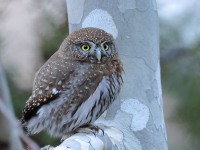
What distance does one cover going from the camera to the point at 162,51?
3.89 metres

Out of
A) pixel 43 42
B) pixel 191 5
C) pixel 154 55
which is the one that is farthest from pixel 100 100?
pixel 191 5

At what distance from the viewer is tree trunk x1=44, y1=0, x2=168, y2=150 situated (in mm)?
2383

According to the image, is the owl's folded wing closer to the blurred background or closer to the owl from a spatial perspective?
the owl

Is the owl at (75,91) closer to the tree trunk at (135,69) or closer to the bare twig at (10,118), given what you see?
the tree trunk at (135,69)

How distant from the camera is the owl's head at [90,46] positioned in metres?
2.49

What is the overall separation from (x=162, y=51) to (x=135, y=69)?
1508 mm

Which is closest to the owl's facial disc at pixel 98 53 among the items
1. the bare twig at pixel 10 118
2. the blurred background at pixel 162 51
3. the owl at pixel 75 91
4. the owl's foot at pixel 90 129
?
the owl at pixel 75 91

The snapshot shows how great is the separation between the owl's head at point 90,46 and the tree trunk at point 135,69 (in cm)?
5

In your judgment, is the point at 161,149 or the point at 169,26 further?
the point at 169,26

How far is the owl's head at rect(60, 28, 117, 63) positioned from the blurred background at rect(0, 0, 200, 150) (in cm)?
87

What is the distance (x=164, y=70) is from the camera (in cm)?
384

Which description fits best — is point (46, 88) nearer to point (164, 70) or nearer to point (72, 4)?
point (72, 4)

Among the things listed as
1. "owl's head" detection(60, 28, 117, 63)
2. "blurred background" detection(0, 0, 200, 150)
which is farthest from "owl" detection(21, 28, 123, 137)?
"blurred background" detection(0, 0, 200, 150)

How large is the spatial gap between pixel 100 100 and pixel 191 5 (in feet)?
5.36
